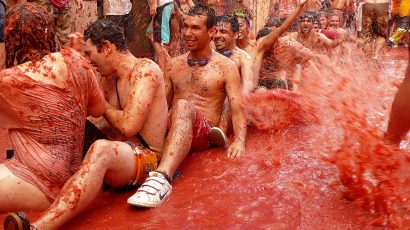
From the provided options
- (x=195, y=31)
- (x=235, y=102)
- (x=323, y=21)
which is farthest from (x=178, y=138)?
(x=323, y=21)

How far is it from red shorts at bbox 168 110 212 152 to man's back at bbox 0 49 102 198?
4.42 feet

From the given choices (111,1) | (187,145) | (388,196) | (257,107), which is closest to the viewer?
(388,196)

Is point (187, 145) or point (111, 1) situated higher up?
point (111, 1)

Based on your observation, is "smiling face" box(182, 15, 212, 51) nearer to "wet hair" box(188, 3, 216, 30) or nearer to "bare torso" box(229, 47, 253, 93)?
"wet hair" box(188, 3, 216, 30)

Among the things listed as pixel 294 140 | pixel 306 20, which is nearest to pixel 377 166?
pixel 294 140

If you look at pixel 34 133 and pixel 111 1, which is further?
pixel 111 1

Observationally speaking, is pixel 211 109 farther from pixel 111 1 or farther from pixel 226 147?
pixel 111 1

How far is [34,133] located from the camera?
373 centimetres

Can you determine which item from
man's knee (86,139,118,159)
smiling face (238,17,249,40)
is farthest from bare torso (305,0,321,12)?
man's knee (86,139,118,159)

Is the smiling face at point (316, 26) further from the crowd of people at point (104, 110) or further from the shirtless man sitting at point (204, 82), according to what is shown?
the shirtless man sitting at point (204, 82)

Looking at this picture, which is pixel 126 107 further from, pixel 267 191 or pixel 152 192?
pixel 267 191

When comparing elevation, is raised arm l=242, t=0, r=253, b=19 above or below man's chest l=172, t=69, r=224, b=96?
below

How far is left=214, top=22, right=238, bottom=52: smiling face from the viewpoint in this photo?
636cm

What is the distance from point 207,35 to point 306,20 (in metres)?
3.90
